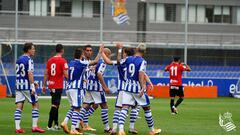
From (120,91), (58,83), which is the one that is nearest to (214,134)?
→ (120,91)

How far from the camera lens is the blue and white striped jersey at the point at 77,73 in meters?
18.8

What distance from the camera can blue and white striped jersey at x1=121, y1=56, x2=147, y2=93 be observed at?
18047 mm

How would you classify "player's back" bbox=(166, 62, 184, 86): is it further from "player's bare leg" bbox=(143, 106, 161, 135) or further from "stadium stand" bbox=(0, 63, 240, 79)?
"stadium stand" bbox=(0, 63, 240, 79)

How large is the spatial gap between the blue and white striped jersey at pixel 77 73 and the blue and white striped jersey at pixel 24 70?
105 cm

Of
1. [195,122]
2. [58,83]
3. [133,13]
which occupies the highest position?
[133,13]

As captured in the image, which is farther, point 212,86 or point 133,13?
point 133,13

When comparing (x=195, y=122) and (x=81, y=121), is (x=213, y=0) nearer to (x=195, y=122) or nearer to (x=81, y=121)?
(x=195, y=122)

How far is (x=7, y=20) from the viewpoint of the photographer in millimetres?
52250

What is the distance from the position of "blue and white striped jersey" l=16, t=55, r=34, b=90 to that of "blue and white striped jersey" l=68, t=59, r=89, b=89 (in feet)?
3.45

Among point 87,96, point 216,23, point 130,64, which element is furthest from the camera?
point 216,23

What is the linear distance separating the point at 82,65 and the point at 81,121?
1856mm

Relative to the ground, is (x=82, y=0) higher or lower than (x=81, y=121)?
higher

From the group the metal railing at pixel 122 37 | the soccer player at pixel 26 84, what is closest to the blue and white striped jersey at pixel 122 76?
the soccer player at pixel 26 84

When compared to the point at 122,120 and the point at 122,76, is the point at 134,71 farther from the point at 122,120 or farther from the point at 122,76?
the point at 122,120
